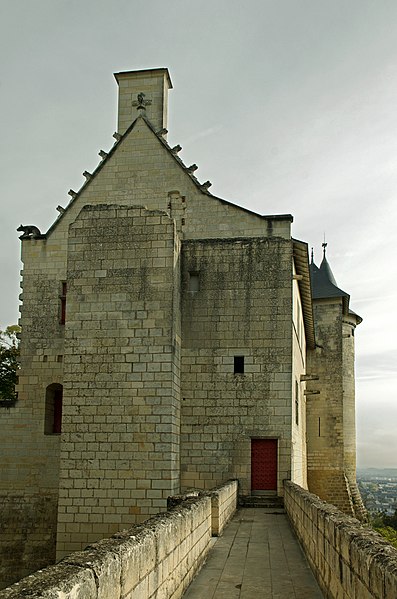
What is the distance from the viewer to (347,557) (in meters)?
5.46

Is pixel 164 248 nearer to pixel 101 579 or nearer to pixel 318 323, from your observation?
pixel 101 579

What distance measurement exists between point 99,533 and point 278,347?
593cm

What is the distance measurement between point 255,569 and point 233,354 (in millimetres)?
9092

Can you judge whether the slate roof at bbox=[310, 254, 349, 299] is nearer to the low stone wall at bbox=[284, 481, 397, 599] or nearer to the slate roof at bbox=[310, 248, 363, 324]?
the slate roof at bbox=[310, 248, 363, 324]

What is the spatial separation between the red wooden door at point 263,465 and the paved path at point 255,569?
4.61 metres

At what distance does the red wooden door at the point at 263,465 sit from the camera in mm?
16953

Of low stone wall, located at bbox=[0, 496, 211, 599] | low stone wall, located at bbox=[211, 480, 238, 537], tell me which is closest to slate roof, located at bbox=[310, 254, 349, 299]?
low stone wall, located at bbox=[211, 480, 238, 537]

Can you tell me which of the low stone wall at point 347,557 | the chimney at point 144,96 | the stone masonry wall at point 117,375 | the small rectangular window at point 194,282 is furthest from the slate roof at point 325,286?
the low stone wall at point 347,557

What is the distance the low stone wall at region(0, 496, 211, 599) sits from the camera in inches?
146

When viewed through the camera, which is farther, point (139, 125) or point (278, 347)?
point (139, 125)

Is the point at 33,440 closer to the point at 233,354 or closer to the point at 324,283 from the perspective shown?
the point at 233,354

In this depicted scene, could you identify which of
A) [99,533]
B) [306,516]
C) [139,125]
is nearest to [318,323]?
[139,125]

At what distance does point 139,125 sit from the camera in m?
21.2

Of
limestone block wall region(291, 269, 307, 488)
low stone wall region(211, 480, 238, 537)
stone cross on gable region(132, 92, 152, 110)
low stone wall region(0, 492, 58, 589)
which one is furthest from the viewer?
stone cross on gable region(132, 92, 152, 110)
